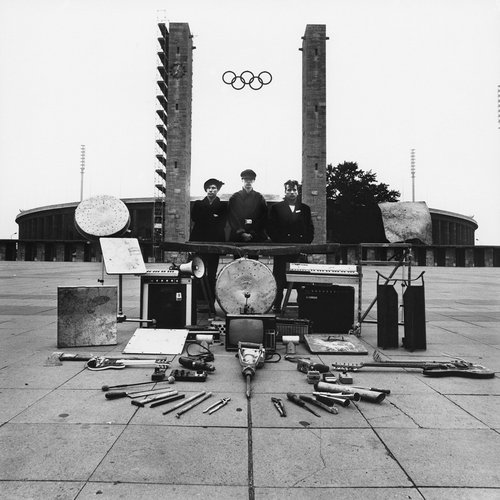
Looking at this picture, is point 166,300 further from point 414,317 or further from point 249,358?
point 414,317

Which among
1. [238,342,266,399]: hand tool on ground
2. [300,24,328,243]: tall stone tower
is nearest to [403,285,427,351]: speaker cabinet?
[238,342,266,399]: hand tool on ground

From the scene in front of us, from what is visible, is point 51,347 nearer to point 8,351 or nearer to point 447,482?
point 8,351

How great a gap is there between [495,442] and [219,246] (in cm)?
414

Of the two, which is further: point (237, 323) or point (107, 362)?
point (237, 323)

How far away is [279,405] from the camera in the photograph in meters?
3.13

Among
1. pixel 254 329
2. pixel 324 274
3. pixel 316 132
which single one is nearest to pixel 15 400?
pixel 254 329

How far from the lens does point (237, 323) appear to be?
4918mm

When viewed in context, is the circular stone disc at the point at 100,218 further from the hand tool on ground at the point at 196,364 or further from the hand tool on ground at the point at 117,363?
the hand tool on ground at the point at 196,364

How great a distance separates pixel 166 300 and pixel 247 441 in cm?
369

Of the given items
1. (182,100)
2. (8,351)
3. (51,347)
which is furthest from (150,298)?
(182,100)

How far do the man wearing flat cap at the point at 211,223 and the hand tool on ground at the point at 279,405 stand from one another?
14.2 ft

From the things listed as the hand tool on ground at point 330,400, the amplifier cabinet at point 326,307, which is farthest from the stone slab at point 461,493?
the amplifier cabinet at point 326,307

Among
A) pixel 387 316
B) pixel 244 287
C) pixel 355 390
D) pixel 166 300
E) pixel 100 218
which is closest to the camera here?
pixel 355 390

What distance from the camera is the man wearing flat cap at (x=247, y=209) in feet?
24.0
